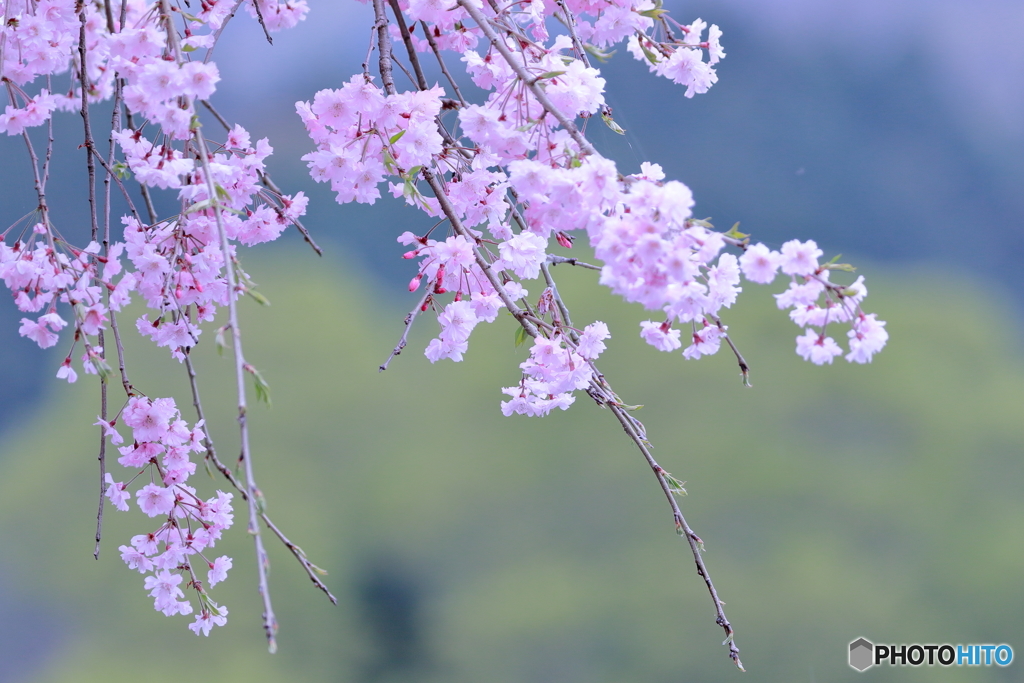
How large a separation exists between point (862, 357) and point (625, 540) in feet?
5.24

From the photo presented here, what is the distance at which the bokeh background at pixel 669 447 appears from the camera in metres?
2.04

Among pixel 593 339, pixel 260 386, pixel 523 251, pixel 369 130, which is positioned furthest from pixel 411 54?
pixel 260 386

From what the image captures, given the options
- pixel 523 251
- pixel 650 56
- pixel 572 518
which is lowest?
pixel 523 251

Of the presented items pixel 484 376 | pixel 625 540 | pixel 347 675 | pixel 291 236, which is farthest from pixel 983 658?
pixel 291 236

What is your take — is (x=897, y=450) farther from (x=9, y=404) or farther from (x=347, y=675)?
(x=9, y=404)

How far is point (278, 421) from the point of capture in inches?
86.7

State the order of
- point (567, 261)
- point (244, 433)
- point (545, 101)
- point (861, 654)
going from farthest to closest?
point (861, 654) < point (567, 261) < point (545, 101) < point (244, 433)

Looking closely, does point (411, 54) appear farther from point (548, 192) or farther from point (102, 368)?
point (102, 368)

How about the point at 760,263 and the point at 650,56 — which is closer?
the point at 760,263

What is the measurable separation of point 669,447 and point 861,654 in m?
0.72

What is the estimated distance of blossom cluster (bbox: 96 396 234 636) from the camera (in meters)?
0.89

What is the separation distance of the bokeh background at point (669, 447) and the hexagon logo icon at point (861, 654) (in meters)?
0.04

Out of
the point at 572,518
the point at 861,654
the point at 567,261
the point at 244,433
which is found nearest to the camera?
the point at 244,433

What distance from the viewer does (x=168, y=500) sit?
934 mm
